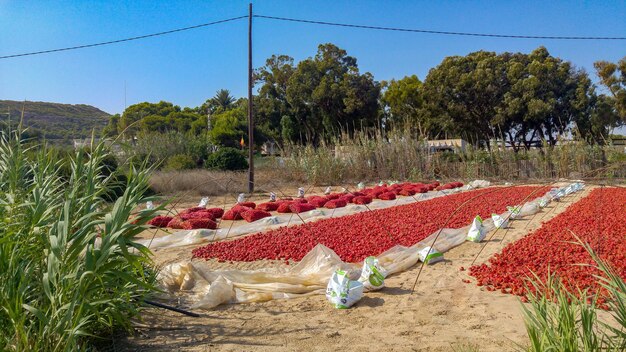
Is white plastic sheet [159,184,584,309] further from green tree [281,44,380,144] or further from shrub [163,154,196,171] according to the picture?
green tree [281,44,380,144]

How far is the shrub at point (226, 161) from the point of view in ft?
55.9

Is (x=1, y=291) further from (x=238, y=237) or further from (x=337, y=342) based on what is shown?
(x=238, y=237)

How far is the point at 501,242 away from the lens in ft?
20.2

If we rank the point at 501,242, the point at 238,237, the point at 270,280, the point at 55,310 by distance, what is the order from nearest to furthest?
the point at 55,310
the point at 270,280
the point at 501,242
the point at 238,237

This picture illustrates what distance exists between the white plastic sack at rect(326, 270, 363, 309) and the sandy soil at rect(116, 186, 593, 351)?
6cm

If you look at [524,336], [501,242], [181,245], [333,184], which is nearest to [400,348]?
[524,336]

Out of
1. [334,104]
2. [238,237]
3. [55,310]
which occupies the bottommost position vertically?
[238,237]

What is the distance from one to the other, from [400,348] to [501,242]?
143 inches

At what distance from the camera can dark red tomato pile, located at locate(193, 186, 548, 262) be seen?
5934mm

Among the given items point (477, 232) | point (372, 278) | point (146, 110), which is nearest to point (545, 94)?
point (477, 232)

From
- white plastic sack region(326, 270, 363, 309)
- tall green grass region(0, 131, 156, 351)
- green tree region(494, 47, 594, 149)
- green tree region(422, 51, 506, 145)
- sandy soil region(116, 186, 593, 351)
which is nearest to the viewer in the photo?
tall green grass region(0, 131, 156, 351)

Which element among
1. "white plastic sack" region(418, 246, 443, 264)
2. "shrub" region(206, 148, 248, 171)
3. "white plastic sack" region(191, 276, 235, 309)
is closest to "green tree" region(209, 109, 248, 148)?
"shrub" region(206, 148, 248, 171)

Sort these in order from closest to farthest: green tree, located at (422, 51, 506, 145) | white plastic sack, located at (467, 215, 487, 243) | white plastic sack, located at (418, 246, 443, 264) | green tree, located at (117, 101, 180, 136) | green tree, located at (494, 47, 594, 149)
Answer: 1. white plastic sack, located at (418, 246, 443, 264)
2. white plastic sack, located at (467, 215, 487, 243)
3. green tree, located at (494, 47, 594, 149)
4. green tree, located at (422, 51, 506, 145)
5. green tree, located at (117, 101, 180, 136)

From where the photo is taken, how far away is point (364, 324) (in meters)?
3.51
